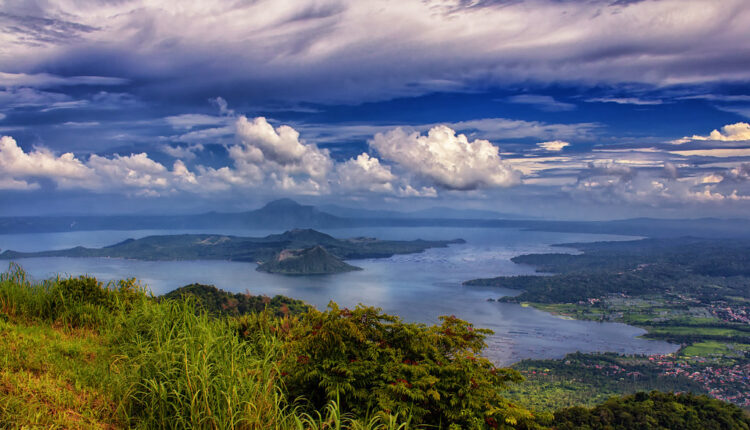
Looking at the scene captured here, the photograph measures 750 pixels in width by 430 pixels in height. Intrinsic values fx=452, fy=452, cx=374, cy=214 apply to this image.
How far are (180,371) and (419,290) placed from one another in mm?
108693

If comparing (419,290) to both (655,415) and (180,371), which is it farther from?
(180,371)

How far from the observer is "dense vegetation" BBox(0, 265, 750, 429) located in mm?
3668

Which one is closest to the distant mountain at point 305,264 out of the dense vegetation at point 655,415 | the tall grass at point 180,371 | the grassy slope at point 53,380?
the dense vegetation at point 655,415

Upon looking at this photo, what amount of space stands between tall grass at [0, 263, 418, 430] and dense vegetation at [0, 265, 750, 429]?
0.02m

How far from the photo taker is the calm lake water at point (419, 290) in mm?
A: 73250

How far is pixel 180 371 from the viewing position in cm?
396

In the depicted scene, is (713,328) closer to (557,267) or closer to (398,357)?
(557,267)

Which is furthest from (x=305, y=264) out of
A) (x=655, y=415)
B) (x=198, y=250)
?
(x=655, y=415)

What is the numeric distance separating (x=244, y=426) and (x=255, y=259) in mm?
168445

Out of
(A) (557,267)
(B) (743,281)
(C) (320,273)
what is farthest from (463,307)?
(B) (743,281)

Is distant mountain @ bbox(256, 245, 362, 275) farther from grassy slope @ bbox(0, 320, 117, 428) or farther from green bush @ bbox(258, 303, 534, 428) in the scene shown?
green bush @ bbox(258, 303, 534, 428)

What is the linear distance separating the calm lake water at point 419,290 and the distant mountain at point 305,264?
23.6 feet

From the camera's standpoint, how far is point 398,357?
17.0ft

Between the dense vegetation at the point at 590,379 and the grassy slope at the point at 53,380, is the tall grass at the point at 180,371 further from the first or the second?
the dense vegetation at the point at 590,379
